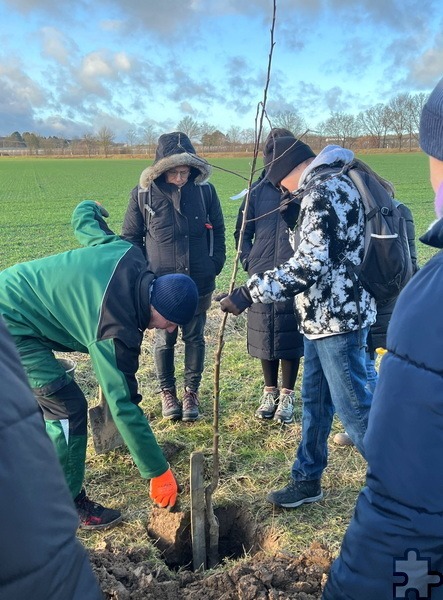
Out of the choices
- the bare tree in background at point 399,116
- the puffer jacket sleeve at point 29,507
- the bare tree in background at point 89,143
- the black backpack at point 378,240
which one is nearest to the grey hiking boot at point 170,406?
the black backpack at point 378,240

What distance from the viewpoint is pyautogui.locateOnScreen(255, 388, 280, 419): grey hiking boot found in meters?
4.39

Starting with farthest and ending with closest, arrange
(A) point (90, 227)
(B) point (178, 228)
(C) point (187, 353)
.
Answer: (C) point (187, 353), (B) point (178, 228), (A) point (90, 227)

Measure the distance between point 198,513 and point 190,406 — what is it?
63.3 inches

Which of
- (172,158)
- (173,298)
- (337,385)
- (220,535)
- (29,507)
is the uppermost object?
(172,158)

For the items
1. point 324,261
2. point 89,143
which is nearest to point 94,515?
point 324,261

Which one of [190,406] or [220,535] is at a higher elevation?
[190,406]

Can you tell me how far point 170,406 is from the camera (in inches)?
175

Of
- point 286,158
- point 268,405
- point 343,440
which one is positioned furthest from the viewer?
point 268,405

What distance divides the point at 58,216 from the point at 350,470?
18.8 m

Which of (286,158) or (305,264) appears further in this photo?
(286,158)

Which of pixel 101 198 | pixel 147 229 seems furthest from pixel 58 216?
pixel 147 229

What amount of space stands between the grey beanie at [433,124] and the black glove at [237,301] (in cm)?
156

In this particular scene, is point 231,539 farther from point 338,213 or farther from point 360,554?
point 360,554

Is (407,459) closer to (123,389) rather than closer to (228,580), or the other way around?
(228,580)
